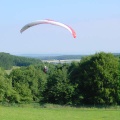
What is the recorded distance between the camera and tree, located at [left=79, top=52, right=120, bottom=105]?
52.9 meters

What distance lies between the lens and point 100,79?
178 feet

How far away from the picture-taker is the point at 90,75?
5497 centimetres

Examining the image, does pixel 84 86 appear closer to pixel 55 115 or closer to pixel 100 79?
pixel 100 79

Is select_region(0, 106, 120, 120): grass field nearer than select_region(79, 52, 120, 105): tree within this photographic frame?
Yes

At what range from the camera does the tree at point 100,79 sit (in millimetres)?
52875

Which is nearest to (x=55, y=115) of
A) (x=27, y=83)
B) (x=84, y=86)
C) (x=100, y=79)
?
(x=100, y=79)

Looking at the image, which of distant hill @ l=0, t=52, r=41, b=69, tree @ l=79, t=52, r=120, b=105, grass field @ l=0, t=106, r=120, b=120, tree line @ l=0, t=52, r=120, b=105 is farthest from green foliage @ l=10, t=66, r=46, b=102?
distant hill @ l=0, t=52, r=41, b=69

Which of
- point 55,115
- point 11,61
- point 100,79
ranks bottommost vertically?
point 55,115

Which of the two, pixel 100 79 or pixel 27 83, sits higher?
pixel 100 79

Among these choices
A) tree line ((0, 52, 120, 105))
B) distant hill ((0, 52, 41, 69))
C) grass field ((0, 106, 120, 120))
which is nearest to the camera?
grass field ((0, 106, 120, 120))

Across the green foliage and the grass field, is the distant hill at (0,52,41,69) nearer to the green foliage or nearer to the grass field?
the green foliage

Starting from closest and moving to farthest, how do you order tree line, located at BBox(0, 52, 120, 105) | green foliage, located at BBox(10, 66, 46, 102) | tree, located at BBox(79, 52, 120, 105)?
tree, located at BBox(79, 52, 120, 105) → tree line, located at BBox(0, 52, 120, 105) → green foliage, located at BBox(10, 66, 46, 102)

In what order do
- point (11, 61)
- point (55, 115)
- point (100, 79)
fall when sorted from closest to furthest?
point (55, 115) < point (100, 79) < point (11, 61)

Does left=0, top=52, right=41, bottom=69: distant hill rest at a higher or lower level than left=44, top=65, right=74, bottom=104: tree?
higher
